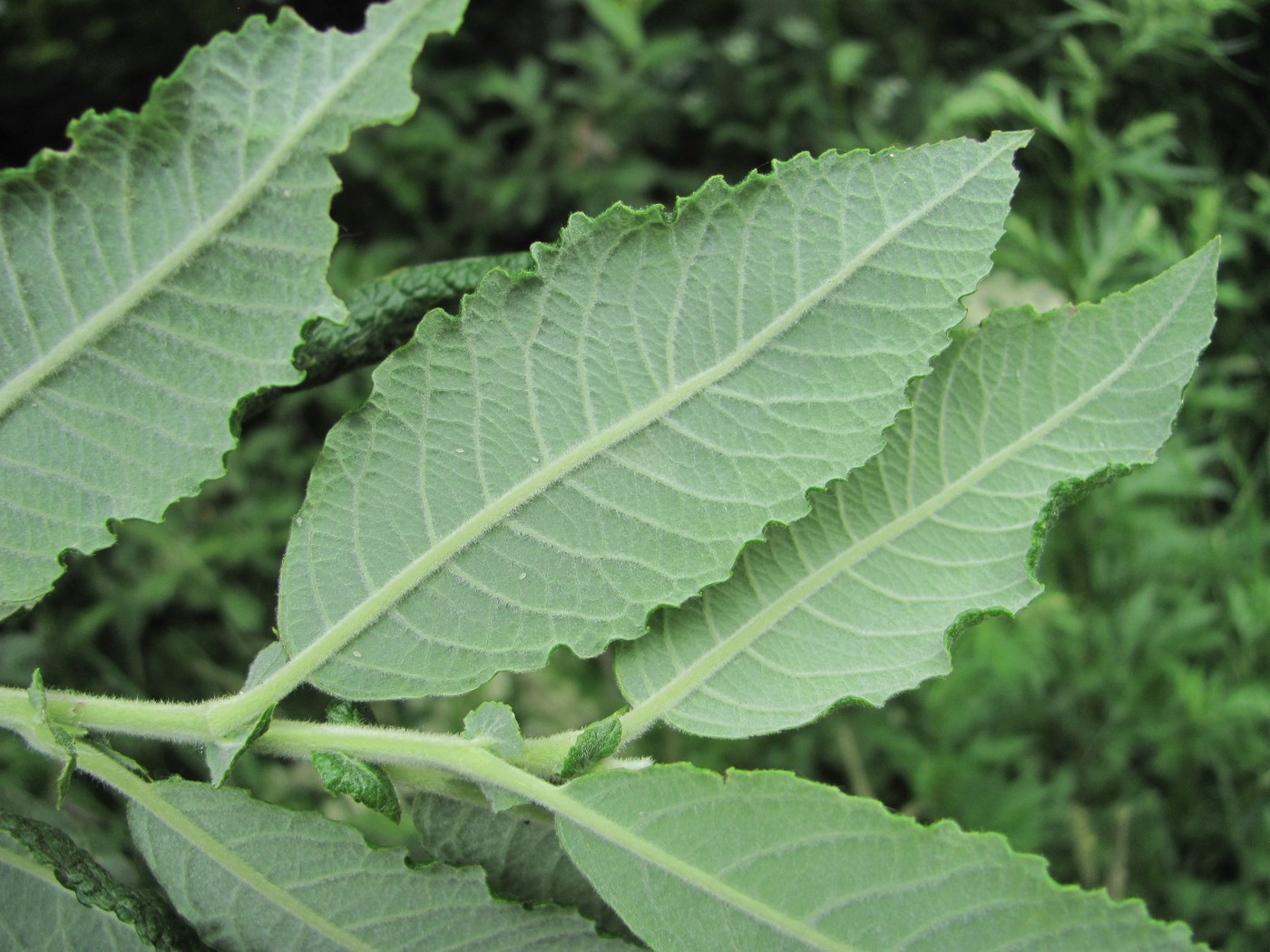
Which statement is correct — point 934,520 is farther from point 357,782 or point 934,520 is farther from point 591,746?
point 357,782

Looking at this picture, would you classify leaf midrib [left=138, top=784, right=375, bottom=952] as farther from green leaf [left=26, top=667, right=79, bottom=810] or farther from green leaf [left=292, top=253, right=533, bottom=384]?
green leaf [left=292, top=253, right=533, bottom=384]

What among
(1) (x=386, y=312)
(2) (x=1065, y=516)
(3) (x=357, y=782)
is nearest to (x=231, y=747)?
(3) (x=357, y=782)

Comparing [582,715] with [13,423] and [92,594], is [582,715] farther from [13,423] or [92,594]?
[13,423]

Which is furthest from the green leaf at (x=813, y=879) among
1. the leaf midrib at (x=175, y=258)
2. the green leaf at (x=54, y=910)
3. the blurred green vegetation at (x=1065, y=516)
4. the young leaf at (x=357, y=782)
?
the blurred green vegetation at (x=1065, y=516)

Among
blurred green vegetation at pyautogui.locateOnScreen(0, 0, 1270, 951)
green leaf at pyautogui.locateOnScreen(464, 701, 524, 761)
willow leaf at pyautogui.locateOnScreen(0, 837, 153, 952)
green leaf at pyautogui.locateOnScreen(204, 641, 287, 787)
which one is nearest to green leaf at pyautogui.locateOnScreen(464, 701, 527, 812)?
green leaf at pyautogui.locateOnScreen(464, 701, 524, 761)

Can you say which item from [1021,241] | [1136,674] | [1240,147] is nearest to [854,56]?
[1021,241]

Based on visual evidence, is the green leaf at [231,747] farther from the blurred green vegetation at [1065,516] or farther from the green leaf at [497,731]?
the blurred green vegetation at [1065,516]
